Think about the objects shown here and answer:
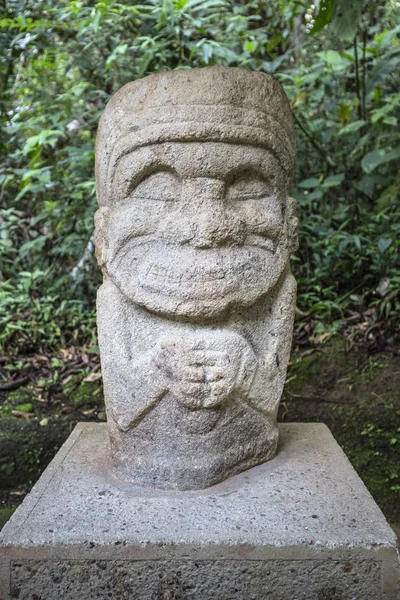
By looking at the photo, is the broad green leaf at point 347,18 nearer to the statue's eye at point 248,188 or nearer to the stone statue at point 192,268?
the stone statue at point 192,268

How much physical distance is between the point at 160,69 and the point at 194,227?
2278mm

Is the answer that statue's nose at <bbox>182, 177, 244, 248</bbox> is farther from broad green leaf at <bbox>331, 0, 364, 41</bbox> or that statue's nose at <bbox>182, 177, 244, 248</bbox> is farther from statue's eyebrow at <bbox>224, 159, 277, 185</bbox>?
broad green leaf at <bbox>331, 0, 364, 41</bbox>

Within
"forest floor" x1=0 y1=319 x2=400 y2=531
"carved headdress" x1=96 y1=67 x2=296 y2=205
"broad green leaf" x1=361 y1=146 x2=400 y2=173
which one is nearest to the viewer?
"carved headdress" x1=96 y1=67 x2=296 y2=205

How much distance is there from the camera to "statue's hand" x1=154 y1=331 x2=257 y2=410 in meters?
2.27

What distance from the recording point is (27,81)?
4.87 meters

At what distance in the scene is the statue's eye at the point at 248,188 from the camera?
7.76 feet

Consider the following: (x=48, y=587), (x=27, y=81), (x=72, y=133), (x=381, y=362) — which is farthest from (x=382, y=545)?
(x=27, y=81)

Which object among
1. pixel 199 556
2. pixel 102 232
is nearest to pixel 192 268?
pixel 102 232

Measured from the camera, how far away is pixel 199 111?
87.1 inches

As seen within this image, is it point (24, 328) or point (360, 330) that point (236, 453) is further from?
point (24, 328)

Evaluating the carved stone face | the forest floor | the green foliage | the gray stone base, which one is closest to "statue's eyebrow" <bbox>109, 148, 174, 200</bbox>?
the carved stone face

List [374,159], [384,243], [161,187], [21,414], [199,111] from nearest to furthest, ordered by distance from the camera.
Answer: [199,111]
[161,187]
[374,159]
[21,414]
[384,243]

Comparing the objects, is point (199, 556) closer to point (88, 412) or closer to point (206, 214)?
point (206, 214)

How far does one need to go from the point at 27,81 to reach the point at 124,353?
3.34 m
